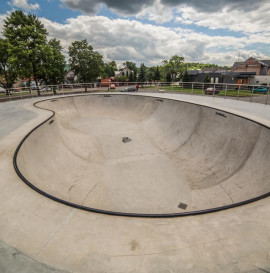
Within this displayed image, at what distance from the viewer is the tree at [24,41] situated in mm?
22203

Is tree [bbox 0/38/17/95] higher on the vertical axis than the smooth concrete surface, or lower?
higher

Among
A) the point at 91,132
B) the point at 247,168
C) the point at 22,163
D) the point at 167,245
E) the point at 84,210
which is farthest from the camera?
the point at 91,132

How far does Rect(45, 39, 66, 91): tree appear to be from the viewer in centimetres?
2524

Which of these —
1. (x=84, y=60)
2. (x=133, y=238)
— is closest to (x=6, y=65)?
(x=84, y=60)

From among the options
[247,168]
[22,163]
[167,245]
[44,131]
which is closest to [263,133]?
[247,168]

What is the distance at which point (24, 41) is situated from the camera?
22938 mm

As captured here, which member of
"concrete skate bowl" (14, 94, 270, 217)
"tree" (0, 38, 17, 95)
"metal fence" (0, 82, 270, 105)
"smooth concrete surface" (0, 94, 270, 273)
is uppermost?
"tree" (0, 38, 17, 95)

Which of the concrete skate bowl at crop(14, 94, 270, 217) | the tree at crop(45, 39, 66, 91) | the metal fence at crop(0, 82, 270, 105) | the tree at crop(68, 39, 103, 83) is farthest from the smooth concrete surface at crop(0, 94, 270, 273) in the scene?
the tree at crop(68, 39, 103, 83)

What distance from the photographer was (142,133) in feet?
41.0

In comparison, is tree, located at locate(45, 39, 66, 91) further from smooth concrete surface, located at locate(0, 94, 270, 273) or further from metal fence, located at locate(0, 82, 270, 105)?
smooth concrete surface, located at locate(0, 94, 270, 273)

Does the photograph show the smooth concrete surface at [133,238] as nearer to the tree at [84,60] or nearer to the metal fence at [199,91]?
the metal fence at [199,91]

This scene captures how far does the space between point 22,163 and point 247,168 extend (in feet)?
24.1

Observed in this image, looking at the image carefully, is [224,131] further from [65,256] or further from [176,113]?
[65,256]

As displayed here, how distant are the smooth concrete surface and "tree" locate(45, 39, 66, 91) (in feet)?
87.7
